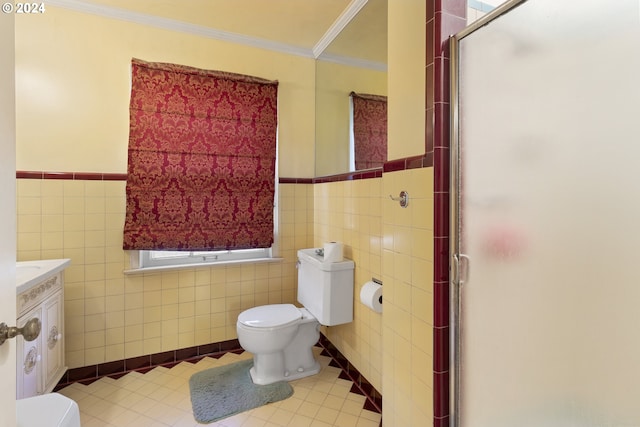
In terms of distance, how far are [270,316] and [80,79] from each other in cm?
205

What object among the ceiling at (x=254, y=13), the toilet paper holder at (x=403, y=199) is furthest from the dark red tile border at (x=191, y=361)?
the ceiling at (x=254, y=13)

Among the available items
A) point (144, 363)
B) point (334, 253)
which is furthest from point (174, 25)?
point (144, 363)

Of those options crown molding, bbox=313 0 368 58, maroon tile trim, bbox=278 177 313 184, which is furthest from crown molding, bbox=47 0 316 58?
maroon tile trim, bbox=278 177 313 184

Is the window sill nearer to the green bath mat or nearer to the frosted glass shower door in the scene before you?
the green bath mat

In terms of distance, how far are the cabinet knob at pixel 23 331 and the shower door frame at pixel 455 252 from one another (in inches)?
48.8

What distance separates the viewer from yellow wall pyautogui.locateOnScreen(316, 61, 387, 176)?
245cm

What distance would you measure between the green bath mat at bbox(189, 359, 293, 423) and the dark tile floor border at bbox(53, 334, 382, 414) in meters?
0.25

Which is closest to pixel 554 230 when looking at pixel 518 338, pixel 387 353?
pixel 518 338

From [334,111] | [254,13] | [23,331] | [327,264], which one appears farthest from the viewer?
[334,111]

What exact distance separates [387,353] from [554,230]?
99 cm

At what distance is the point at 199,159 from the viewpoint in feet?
7.58

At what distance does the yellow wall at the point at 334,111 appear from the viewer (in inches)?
96.4

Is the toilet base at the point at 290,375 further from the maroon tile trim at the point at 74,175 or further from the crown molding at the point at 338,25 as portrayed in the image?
the crown molding at the point at 338,25
